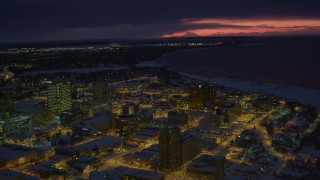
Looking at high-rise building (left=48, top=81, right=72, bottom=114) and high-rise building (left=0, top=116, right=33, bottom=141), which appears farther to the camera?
high-rise building (left=48, top=81, right=72, bottom=114)

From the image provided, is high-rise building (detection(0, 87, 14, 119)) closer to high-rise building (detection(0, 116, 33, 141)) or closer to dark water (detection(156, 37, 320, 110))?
high-rise building (detection(0, 116, 33, 141))

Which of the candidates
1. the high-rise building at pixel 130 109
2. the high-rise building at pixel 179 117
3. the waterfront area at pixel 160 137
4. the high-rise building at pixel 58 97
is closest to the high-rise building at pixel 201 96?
the waterfront area at pixel 160 137

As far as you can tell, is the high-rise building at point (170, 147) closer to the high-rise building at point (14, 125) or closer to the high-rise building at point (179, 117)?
the high-rise building at point (179, 117)

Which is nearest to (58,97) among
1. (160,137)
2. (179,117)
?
(179,117)

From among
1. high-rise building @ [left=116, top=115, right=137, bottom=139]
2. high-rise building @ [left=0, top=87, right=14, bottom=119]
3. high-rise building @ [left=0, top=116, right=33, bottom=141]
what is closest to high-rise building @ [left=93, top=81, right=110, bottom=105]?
high-rise building @ [left=0, top=87, right=14, bottom=119]

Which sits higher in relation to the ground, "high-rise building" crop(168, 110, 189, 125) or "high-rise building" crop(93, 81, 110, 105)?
"high-rise building" crop(93, 81, 110, 105)

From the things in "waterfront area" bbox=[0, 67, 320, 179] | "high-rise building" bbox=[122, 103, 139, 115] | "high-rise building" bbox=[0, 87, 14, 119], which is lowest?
"waterfront area" bbox=[0, 67, 320, 179]
